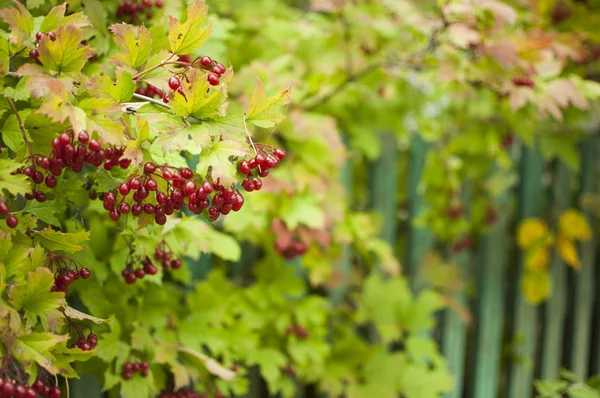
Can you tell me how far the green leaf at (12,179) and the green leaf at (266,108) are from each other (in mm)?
448

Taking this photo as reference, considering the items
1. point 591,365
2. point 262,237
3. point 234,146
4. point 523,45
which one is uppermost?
point 234,146

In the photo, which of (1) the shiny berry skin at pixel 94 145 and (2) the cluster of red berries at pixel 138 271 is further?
(2) the cluster of red berries at pixel 138 271

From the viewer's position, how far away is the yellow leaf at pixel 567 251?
3.23 metres

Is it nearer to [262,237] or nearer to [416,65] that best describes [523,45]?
[416,65]

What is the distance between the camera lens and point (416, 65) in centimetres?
246

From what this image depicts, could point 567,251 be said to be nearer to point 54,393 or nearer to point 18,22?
point 54,393

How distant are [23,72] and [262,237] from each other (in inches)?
53.5

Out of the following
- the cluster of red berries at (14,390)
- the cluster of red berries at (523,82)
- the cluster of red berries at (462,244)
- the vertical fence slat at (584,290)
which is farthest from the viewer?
the vertical fence slat at (584,290)

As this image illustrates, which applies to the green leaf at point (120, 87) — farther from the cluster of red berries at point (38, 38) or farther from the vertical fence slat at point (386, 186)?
the vertical fence slat at point (386, 186)

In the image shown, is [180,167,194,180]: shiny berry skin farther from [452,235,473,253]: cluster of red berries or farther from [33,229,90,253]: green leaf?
[452,235,473,253]: cluster of red berries

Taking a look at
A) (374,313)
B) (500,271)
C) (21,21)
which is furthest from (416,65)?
(21,21)

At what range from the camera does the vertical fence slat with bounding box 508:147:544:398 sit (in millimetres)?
3285

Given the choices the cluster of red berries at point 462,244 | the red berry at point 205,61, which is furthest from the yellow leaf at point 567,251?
the red berry at point 205,61

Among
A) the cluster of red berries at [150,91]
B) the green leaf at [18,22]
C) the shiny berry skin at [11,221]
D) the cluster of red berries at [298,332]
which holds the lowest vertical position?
the cluster of red berries at [298,332]
